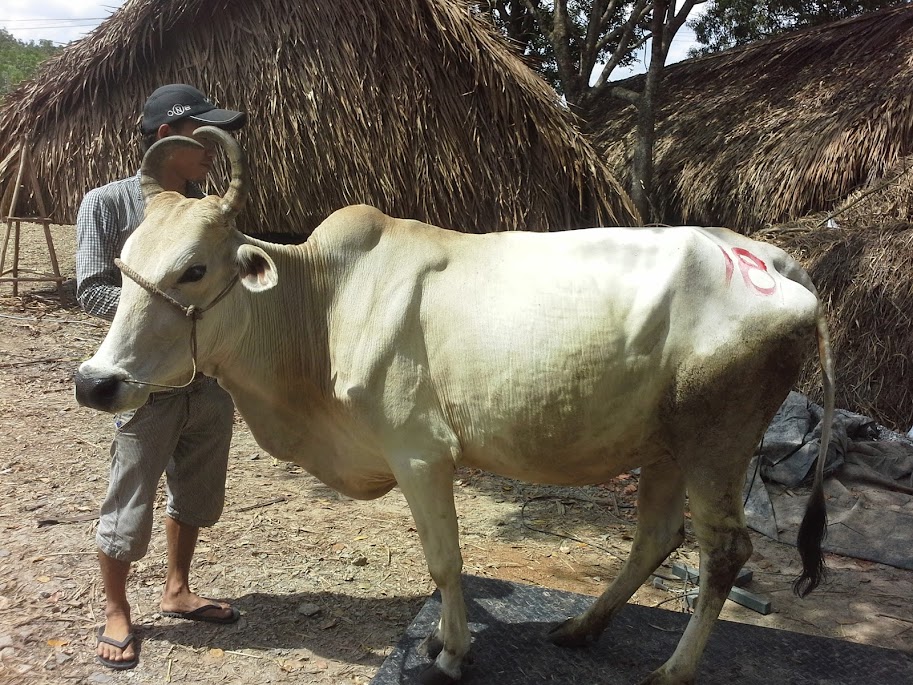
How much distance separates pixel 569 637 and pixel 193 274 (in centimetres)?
191

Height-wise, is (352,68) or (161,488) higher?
(352,68)

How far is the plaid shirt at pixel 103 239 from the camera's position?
2633mm

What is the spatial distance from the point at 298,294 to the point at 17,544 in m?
2.29

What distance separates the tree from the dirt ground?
354 centimetres

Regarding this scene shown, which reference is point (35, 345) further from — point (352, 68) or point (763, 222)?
point (763, 222)

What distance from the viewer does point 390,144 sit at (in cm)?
631

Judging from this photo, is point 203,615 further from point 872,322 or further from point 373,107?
point 872,322

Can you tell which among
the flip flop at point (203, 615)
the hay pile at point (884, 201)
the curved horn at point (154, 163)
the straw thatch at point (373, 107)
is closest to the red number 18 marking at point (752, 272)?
the curved horn at point (154, 163)

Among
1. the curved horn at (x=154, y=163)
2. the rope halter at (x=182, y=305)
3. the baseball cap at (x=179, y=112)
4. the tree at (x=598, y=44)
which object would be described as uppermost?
the tree at (x=598, y=44)

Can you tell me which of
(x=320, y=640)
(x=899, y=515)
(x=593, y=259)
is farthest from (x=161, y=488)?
(x=899, y=515)

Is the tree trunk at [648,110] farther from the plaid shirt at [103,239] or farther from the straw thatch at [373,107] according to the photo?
the plaid shirt at [103,239]

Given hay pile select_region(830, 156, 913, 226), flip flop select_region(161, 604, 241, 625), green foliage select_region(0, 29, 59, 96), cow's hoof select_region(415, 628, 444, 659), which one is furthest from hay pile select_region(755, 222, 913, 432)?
green foliage select_region(0, 29, 59, 96)

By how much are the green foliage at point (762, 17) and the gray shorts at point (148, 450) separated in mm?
11222

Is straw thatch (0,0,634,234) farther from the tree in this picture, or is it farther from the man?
the man
